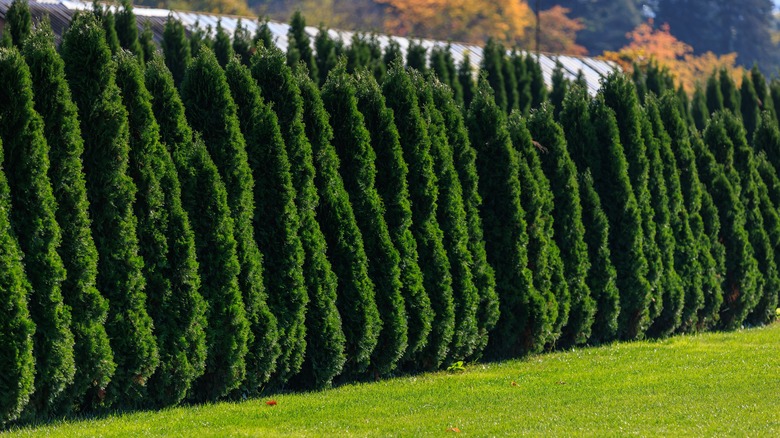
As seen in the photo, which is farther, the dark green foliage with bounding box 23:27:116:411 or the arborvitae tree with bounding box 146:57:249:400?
the arborvitae tree with bounding box 146:57:249:400

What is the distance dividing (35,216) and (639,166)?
7.39m

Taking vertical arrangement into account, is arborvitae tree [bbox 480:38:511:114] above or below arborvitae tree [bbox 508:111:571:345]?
above

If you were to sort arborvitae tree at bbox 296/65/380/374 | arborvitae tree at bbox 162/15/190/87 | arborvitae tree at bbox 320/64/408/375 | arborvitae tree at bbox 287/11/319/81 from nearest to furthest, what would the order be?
arborvitae tree at bbox 296/65/380/374 < arborvitae tree at bbox 320/64/408/375 < arborvitae tree at bbox 162/15/190/87 < arborvitae tree at bbox 287/11/319/81

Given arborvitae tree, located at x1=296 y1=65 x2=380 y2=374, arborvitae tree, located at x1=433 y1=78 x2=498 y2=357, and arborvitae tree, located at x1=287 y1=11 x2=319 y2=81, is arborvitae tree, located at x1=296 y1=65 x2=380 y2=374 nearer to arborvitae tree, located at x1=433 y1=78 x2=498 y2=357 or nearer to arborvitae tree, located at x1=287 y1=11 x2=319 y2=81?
arborvitae tree, located at x1=433 y1=78 x2=498 y2=357

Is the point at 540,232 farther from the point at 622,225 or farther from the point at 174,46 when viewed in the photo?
the point at 174,46

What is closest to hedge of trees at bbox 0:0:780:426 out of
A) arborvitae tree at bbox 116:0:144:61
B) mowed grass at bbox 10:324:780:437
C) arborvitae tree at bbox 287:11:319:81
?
mowed grass at bbox 10:324:780:437

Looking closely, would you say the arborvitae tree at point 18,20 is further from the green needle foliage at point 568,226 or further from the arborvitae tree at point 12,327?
the arborvitae tree at point 12,327

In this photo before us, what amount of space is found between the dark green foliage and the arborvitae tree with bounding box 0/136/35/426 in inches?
16.7

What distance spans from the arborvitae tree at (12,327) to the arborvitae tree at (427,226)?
4.02 metres

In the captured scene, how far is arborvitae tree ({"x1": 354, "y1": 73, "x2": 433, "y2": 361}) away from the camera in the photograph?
977cm

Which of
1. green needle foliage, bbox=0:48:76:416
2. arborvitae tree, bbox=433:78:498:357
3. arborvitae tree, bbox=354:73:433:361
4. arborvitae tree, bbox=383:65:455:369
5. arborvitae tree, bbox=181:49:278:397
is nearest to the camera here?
green needle foliage, bbox=0:48:76:416

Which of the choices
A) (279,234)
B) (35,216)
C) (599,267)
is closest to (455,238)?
(279,234)

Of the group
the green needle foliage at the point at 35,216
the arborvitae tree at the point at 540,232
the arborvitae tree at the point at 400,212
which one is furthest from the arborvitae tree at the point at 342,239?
the green needle foliage at the point at 35,216

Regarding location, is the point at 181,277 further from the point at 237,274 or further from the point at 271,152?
the point at 271,152
